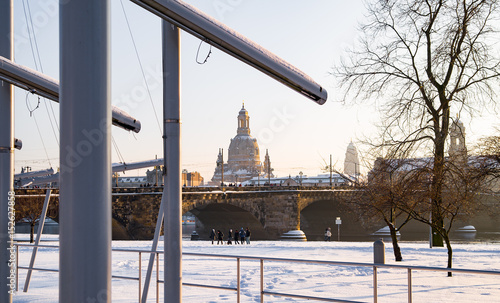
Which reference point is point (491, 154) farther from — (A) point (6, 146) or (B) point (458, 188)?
(A) point (6, 146)

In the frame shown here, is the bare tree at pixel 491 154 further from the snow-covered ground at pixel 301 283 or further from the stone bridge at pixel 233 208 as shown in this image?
the stone bridge at pixel 233 208

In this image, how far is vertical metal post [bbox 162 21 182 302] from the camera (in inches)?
203

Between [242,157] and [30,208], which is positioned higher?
[242,157]

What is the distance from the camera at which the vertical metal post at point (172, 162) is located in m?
5.15

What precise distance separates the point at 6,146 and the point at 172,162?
6.94 ft

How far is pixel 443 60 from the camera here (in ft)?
68.5

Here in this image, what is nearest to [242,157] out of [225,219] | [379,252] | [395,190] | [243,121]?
[243,121]

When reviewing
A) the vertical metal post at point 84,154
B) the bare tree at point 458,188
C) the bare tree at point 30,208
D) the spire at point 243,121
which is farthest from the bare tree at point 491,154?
the spire at point 243,121

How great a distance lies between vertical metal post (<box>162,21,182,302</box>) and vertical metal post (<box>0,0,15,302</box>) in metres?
2.02

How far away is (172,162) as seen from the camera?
5.31m

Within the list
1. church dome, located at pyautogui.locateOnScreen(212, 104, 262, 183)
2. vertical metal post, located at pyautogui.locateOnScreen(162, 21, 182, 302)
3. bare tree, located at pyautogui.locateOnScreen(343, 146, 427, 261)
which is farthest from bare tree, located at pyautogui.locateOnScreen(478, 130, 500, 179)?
church dome, located at pyautogui.locateOnScreen(212, 104, 262, 183)

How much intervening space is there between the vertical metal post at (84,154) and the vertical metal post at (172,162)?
2986 mm

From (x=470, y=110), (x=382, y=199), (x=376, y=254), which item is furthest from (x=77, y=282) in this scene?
(x=470, y=110)

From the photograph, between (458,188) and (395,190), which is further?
(395,190)
